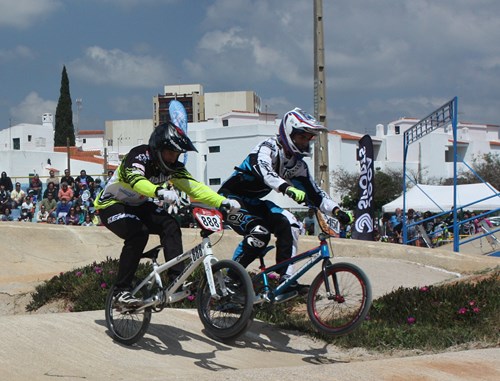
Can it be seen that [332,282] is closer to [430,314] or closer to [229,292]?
[229,292]

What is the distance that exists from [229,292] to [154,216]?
1096 millimetres

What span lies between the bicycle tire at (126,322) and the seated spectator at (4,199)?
17.0m

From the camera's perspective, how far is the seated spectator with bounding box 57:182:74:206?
20.8m

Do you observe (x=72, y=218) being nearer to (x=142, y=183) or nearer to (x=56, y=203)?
(x=56, y=203)

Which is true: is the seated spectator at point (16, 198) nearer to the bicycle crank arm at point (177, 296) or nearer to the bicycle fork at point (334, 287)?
the bicycle crank arm at point (177, 296)

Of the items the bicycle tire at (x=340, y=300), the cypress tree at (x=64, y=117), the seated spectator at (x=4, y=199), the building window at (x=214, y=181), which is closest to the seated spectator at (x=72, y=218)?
the seated spectator at (x=4, y=199)

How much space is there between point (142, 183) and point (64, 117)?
7366 cm

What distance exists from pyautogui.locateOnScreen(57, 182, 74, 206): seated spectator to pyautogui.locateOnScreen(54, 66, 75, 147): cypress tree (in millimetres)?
56820

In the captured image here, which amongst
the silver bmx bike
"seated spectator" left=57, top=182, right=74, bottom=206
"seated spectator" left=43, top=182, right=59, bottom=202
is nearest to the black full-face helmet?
the silver bmx bike

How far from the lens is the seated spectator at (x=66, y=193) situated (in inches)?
820

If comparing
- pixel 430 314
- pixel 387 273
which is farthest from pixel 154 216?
pixel 387 273

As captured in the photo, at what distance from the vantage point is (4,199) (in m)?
22.9

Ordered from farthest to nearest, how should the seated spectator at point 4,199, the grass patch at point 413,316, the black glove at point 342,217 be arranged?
the seated spectator at point 4,199 → the grass patch at point 413,316 → the black glove at point 342,217

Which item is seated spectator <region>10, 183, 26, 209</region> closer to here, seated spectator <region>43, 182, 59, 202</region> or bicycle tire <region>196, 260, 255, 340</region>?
seated spectator <region>43, 182, 59, 202</region>
